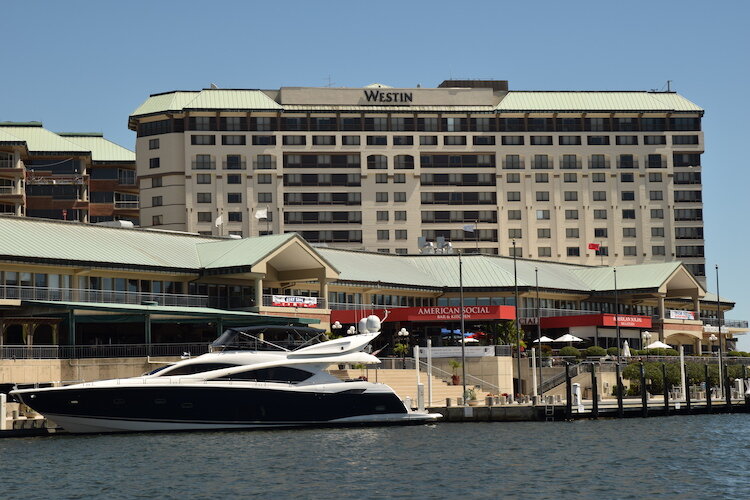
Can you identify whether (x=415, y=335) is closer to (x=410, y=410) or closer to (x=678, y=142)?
(x=410, y=410)

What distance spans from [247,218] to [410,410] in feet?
333

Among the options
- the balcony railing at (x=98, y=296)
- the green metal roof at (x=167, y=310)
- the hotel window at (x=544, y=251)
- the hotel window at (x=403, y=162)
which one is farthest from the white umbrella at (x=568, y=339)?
the hotel window at (x=403, y=162)

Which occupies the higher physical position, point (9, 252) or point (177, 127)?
point (177, 127)

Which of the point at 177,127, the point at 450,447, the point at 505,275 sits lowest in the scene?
the point at 450,447

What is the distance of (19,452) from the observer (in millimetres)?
58969

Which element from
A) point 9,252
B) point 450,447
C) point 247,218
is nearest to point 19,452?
point 450,447

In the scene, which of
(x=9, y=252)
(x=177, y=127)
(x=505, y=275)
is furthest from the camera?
(x=177, y=127)

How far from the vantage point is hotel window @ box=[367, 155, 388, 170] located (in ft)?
574

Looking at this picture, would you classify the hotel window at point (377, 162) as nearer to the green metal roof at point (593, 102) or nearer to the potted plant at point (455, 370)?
the green metal roof at point (593, 102)

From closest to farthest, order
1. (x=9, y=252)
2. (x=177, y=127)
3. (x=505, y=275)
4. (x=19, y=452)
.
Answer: (x=19, y=452) < (x=9, y=252) < (x=505, y=275) < (x=177, y=127)

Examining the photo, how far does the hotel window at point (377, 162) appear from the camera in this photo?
174875mm

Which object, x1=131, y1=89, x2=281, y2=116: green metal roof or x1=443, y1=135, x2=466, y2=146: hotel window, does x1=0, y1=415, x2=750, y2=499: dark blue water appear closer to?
x1=131, y1=89, x2=281, y2=116: green metal roof

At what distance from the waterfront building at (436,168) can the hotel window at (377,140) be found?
193mm

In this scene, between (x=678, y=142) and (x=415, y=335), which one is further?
(x=678, y=142)
